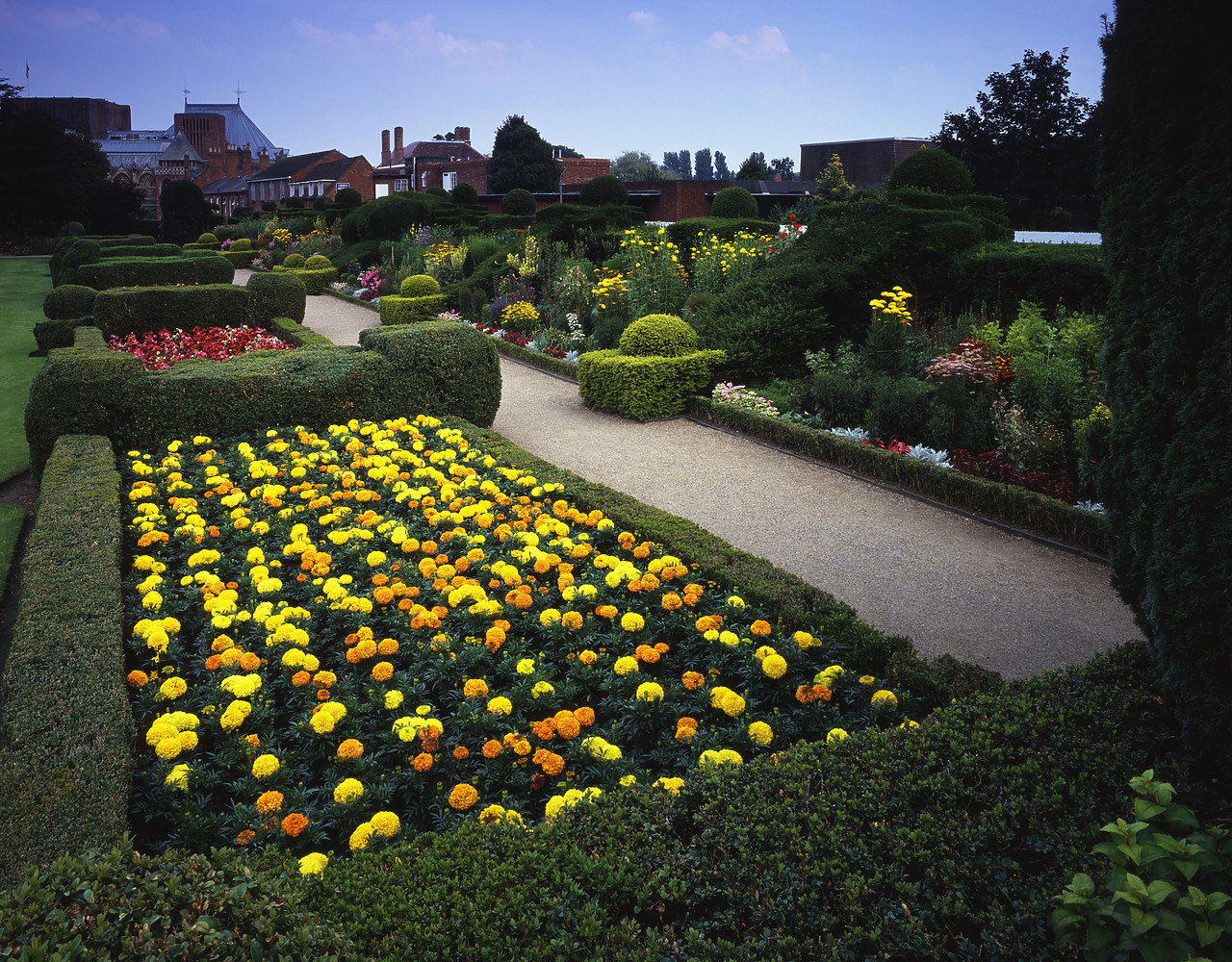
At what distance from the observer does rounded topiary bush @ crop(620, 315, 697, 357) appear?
9.29 metres

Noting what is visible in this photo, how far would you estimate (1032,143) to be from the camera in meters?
26.0

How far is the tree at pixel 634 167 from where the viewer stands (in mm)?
77994

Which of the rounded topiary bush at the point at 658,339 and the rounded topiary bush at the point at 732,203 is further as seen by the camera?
the rounded topiary bush at the point at 732,203

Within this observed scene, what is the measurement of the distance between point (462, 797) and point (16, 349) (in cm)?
1509

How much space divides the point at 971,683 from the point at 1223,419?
1.43 metres

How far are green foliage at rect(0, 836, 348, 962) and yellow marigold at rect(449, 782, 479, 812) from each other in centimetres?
66

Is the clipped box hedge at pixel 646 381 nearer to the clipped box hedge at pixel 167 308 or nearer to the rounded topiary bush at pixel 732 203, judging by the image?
the clipped box hedge at pixel 167 308

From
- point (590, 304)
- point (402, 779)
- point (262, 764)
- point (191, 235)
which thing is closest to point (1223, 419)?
point (402, 779)

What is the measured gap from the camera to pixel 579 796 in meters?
2.48

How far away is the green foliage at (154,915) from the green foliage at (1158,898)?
5.49ft

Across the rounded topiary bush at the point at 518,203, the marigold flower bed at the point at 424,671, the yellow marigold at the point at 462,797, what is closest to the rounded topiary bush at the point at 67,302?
the marigold flower bed at the point at 424,671

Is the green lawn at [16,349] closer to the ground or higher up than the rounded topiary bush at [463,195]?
closer to the ground

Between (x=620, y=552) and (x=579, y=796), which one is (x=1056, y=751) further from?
(x=620, y=552)

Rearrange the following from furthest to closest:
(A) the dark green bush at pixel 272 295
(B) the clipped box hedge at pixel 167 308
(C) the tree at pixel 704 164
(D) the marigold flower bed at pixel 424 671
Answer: (C) the tree at pixel 704 164
(A) the dark green bush at pixel 272 295
(B) the clipped box hedge at pixel 167 308
(D) the marigold flower bed at pixel 424 671
